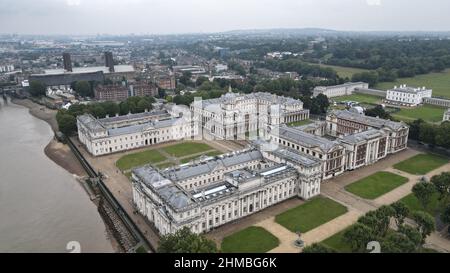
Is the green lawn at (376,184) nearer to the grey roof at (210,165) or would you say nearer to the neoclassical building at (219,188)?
the neoclassical building at (219,188)

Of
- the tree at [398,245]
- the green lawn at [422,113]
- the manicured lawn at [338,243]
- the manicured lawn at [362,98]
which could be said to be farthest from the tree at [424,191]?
the manicured lawn at [362,98]

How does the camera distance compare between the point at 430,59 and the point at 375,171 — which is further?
the point at 430,59

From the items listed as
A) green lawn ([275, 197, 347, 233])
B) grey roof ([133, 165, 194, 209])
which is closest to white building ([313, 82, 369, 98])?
green lawn ([275, 197, 347, 233])

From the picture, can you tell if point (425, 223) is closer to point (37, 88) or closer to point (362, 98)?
point (362, 98)

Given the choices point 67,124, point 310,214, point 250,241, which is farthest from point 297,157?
point 67,124

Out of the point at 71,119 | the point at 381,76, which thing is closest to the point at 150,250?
the point at 71,119

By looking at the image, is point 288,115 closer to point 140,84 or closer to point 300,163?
point 300,163

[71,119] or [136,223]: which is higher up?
[71,119]
